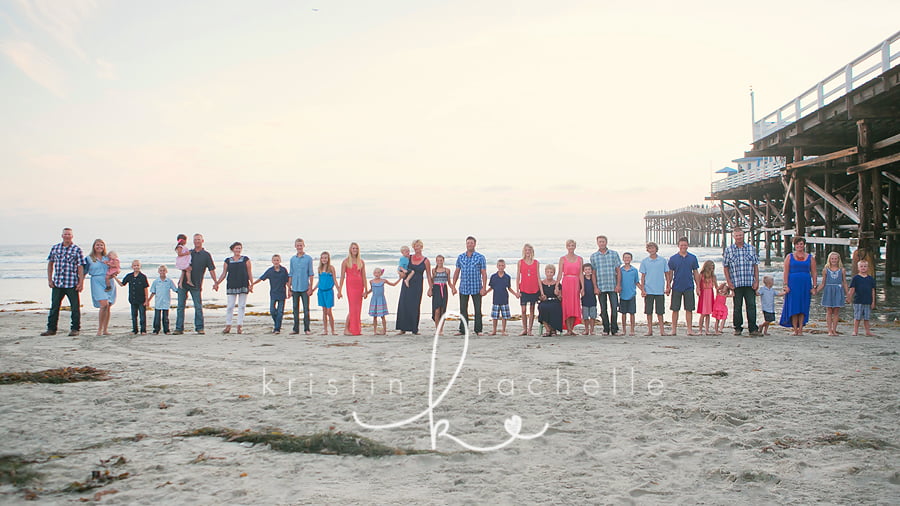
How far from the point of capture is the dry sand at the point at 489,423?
10.5 ft

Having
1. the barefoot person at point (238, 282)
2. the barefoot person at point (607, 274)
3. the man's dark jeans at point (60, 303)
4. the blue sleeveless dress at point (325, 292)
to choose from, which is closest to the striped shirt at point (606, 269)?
the barefoot person at point (607, 274)

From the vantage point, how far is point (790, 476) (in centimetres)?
332

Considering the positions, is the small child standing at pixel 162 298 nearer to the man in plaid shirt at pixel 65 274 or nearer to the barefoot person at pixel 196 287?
the barefoot person at pixel 196 287

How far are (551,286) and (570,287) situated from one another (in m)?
0.34

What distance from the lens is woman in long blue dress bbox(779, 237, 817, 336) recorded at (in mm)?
8852

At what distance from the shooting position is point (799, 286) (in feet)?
29.2

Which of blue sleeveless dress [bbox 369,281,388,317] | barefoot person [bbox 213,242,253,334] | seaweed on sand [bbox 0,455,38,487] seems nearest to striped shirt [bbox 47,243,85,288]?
barefoot person [bbox 213,242,253,334]

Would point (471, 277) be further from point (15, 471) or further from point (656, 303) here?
point (15, 471)

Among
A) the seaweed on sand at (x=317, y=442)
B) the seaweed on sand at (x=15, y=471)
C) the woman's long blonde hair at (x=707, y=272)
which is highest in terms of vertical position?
the woman's long blonde hair at (x=707, y=272)

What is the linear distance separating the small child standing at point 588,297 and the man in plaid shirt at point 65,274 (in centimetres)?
842

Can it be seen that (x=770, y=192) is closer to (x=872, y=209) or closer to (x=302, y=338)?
(x=872, y=209)

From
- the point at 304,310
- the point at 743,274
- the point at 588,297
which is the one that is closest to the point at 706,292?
the point at 743,274

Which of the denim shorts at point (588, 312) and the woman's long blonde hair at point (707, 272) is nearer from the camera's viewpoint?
the woman's long blonde hair at point (707, 272)

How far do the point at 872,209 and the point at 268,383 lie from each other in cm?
1626
